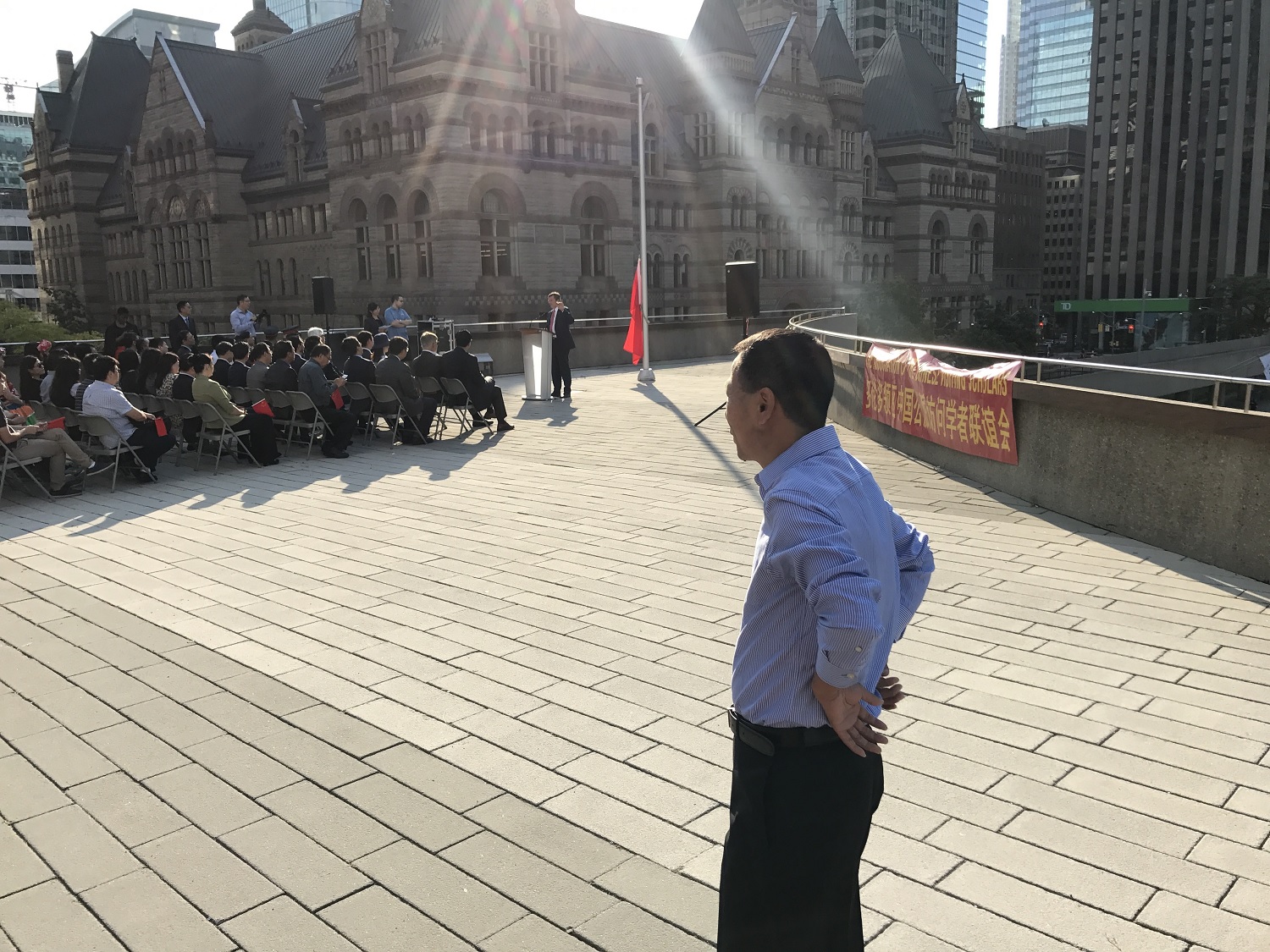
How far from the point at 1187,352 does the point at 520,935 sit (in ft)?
181

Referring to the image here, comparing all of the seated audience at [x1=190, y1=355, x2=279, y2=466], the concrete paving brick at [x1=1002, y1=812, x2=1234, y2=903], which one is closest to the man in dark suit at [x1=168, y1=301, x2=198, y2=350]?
the seated audience at [x1=190, y1=355, x2=279, y2=466]

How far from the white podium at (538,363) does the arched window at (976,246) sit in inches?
2660

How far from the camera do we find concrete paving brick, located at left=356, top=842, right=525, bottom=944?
3656 mm

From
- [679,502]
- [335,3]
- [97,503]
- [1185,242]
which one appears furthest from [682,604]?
[335,3]

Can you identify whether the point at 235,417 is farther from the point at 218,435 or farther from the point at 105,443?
the point at 105,443

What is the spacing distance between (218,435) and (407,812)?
1101cm

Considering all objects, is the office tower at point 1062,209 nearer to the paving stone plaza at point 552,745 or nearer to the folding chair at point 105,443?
the folding chair at point 105,443

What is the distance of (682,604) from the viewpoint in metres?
7.34

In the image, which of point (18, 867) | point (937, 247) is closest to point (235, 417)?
point (18, 867)

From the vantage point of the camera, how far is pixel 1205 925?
11.7 ft

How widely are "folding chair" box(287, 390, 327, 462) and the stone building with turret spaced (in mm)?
27487

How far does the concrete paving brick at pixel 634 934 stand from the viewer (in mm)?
3506

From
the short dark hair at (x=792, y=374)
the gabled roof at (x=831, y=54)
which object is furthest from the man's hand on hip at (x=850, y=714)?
the gabled roof at (x=831, y=54)

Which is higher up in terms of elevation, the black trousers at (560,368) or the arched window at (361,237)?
the arched window at (361,237)
